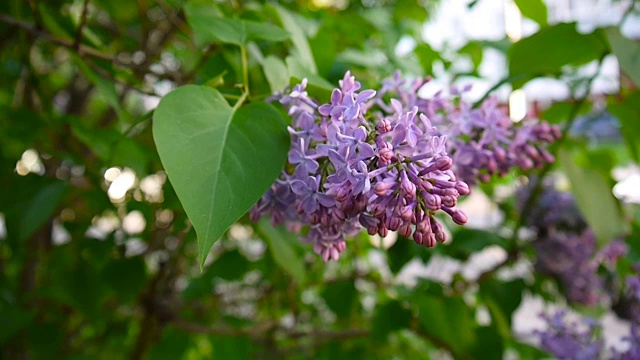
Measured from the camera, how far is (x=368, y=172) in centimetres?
34

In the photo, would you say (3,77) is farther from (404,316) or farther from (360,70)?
(404,316)

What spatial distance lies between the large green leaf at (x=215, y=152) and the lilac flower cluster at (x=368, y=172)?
0.02 meters

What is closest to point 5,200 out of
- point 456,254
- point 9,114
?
point 9,114

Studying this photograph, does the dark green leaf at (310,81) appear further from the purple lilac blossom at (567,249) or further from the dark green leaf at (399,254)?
the purple lilac blossom at (567,249)

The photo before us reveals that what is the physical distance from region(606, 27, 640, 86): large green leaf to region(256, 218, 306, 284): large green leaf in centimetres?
37

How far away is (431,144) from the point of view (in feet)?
1.14

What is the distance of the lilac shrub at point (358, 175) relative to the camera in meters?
0.34

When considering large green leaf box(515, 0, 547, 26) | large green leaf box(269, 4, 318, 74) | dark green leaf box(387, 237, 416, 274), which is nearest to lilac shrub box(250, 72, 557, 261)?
large green leaf box(269, 4, 318, 74)

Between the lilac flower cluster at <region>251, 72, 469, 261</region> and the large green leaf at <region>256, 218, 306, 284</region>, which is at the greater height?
the lilac flower cluster at <region>251, 72, 469, 261</region>

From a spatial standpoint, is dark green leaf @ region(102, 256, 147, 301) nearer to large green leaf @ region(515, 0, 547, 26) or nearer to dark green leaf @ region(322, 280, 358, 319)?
dark green leaf @ region(322, 280, 358, 319)

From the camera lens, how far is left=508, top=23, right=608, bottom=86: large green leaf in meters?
0.62

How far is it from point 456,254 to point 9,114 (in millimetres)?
647

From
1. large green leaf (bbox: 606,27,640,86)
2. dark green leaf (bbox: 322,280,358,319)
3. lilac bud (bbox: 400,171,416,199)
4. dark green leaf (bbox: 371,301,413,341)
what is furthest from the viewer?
dark green leaf (bbox: 322,280,358,319)

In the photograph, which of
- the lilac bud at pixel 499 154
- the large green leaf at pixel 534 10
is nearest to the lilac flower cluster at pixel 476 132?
the lilac bud at pixel 499 154
